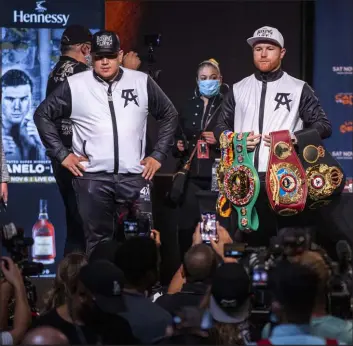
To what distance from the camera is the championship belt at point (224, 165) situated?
8.12m

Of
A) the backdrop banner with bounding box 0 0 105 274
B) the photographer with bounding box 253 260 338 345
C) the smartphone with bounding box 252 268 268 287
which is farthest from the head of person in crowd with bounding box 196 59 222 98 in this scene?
the photographer with bounding box 253 260 338 345

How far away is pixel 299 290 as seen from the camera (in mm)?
5102

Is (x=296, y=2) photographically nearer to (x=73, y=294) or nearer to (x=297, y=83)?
(x=297, y=83)

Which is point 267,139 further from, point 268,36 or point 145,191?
point 145,191

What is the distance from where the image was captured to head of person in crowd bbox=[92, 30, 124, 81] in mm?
8133

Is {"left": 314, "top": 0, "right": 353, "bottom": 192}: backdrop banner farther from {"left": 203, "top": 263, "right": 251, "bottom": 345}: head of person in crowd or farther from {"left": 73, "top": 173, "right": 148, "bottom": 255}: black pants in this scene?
{"left": 203, "top": 263, "right": 251, "bottom": 345}: head of person in crowd

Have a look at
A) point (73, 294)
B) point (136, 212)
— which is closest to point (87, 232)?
point (136, 212)

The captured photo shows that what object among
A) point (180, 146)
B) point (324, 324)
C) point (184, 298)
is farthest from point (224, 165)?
point (324, 324)

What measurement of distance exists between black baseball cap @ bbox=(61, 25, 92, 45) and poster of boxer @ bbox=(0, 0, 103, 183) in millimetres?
431

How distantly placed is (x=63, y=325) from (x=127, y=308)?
0.38m

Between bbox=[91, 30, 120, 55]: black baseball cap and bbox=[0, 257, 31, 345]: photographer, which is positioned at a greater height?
bbox=[91, 30, 120, 55]: black baseball cap

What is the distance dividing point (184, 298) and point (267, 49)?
2529 mm

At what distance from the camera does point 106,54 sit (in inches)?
322

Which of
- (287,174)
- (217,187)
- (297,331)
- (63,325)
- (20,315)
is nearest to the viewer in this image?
(297,331)
